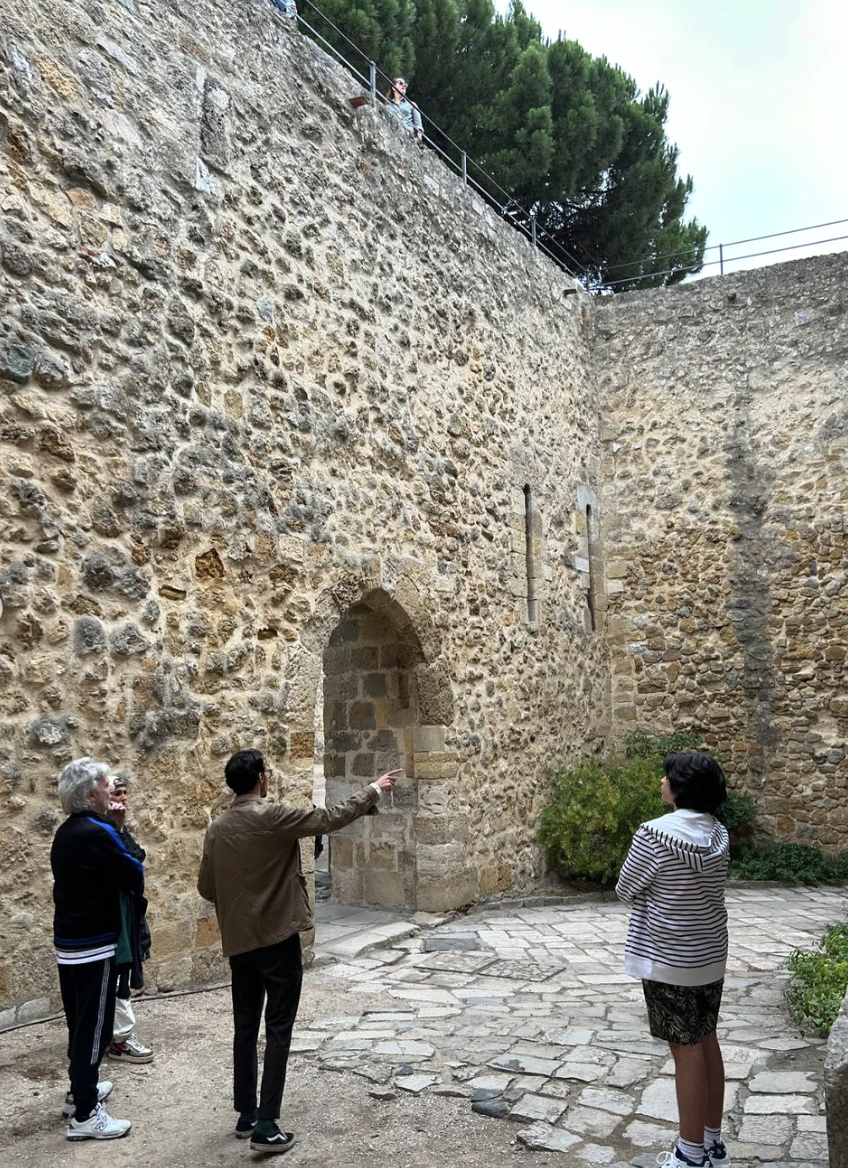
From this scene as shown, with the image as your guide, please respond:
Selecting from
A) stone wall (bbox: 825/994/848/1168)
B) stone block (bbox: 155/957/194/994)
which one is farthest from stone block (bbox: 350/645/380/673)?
stone wall (bbox: 825/994/848/1168)

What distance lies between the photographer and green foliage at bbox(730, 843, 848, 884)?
28.1 feet

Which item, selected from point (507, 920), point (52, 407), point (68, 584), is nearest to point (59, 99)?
point (52, 407)

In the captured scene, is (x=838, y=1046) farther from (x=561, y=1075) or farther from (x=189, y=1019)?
(x=189, y=1019)

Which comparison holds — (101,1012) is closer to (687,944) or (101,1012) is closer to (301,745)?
(687,944)

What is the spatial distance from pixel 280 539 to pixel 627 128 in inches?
534

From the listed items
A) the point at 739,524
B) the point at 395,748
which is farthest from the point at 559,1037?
the point at 739,524

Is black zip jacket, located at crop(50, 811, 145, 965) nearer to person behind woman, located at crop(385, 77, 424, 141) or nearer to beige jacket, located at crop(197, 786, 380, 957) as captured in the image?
beige jacket, located at crop(197, 786, 380, 957)

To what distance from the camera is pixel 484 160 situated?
48.9ft

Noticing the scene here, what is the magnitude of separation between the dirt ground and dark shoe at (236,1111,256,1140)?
36 mm

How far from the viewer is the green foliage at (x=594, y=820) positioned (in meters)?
7.73

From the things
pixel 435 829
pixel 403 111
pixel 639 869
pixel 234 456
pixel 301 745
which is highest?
pixel 403 111

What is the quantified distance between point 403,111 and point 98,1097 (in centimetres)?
698

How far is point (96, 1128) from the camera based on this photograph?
294 centimetres

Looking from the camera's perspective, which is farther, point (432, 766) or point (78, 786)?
point (432, 766)
